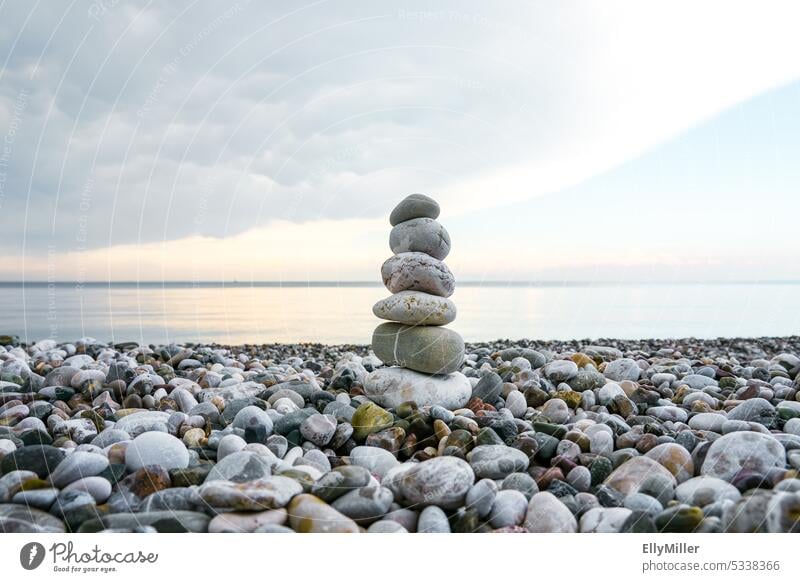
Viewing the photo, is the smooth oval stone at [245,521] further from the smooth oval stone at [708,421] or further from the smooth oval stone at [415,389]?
the smooth oval stone at [708,421]

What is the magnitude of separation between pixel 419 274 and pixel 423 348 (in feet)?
2.74

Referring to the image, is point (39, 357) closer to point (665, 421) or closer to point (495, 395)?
point (495, 395)

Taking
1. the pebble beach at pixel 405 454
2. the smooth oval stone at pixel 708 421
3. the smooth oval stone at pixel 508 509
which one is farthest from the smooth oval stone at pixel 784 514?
the smooth oval stone at pixel 708 421

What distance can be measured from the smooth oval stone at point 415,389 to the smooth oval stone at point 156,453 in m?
2.43

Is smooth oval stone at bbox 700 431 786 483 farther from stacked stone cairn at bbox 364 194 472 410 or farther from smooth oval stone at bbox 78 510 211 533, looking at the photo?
smooth oval stone at bbox 78 510 211 533

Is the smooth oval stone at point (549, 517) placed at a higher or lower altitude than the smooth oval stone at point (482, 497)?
lower

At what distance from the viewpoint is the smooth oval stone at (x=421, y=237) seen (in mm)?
6684

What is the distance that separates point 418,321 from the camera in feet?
21.4

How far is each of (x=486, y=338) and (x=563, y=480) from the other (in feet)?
37.4

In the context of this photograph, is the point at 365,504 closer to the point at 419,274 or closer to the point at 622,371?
the point at 419,274

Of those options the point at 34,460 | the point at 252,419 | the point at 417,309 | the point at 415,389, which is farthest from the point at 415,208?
the point at 34,460

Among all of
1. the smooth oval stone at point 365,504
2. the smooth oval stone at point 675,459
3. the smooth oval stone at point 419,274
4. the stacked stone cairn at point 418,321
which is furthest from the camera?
the smooth oval stone at point 419,274

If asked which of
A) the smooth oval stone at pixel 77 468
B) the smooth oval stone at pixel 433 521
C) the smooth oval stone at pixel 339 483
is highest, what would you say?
the smooth oval stone at pixel 77 468
